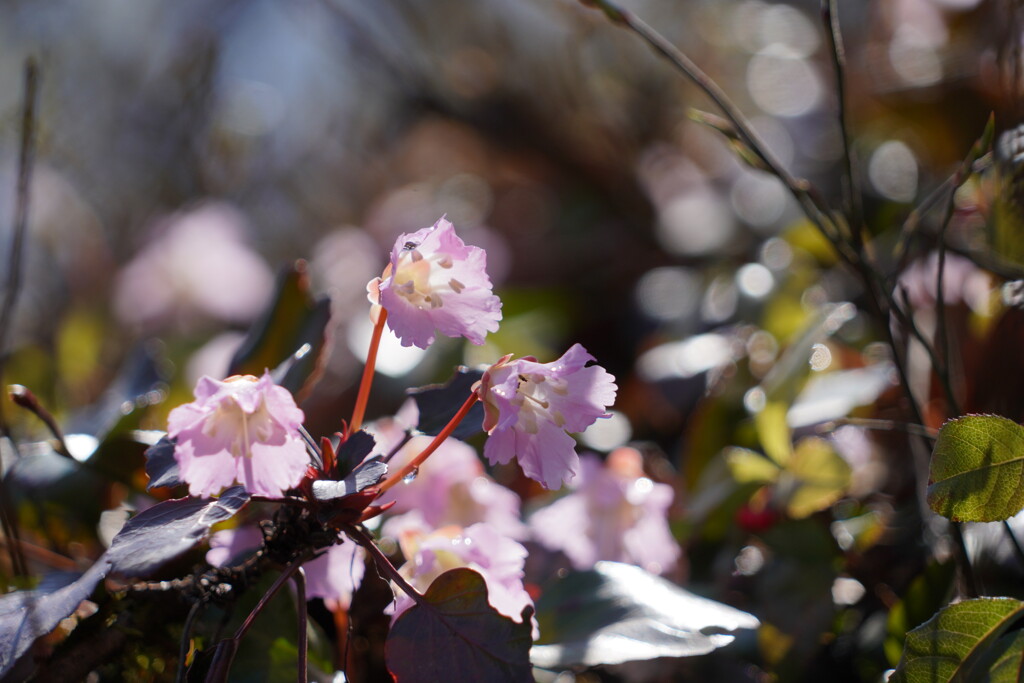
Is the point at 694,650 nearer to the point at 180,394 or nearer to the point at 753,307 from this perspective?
the point at 753,307

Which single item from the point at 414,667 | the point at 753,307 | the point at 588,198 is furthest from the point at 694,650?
the point at 588,198

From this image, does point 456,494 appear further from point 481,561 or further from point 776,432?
point 776,432

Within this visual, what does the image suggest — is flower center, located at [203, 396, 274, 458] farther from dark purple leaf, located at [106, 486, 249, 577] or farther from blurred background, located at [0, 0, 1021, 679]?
blurred background, located at [0, 0, 1021, 679]

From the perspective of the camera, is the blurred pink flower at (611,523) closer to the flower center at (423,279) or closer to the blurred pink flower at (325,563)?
the blurred pink flower at (325,563)

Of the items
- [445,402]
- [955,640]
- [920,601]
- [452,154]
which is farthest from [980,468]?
[452,154]

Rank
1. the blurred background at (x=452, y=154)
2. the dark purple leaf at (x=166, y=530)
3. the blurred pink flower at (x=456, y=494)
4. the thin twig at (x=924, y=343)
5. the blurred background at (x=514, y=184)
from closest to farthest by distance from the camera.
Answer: the dark purple leaf at (x=166, y=530) → the thin twig at (x=924, y=343) → the blurred pink flower at (x=456, y=494) → the blurred background at (x=514, y=184) → the blurred background at (x=452, y=154)

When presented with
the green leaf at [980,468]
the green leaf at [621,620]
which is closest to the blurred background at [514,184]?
the green leaf at [621,620]
